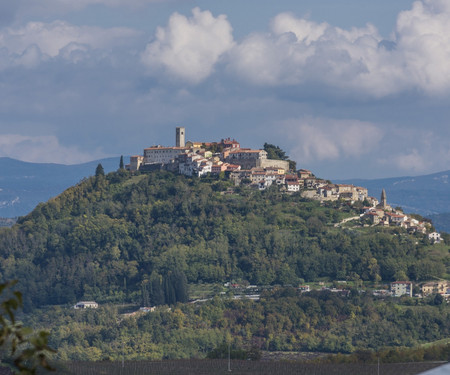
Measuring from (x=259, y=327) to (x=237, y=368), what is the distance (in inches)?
1172

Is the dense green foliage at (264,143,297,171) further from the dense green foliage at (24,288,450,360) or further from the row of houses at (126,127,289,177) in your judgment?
the dense green foliage at (24,288,450,360)

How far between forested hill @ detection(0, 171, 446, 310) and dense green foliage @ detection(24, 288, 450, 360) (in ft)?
22.0

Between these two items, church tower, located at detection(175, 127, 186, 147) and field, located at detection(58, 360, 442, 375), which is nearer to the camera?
field, located at detection(58, 360, 442, 375)

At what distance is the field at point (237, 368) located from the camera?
49.1 metres

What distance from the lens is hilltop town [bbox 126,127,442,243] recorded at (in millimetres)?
108188

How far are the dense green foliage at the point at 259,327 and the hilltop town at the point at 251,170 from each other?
70.4 ft

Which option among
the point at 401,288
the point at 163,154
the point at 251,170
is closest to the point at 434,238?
the point at 401,288

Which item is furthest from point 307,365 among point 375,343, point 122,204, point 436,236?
point 122,204

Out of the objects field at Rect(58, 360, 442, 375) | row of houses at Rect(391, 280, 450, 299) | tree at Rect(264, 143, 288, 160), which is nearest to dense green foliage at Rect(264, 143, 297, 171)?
tree at Rect(264, 143, 288, 160)

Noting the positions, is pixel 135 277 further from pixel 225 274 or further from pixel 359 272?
pixel 359 272

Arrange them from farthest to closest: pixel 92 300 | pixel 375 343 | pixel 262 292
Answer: pixel 92 300 → pixel 262 292 → pixel 375 343

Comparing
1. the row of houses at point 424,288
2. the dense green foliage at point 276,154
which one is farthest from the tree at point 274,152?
the row of houses at point 424,288

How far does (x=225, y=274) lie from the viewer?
325 ft

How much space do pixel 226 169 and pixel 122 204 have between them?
12.6 metres
